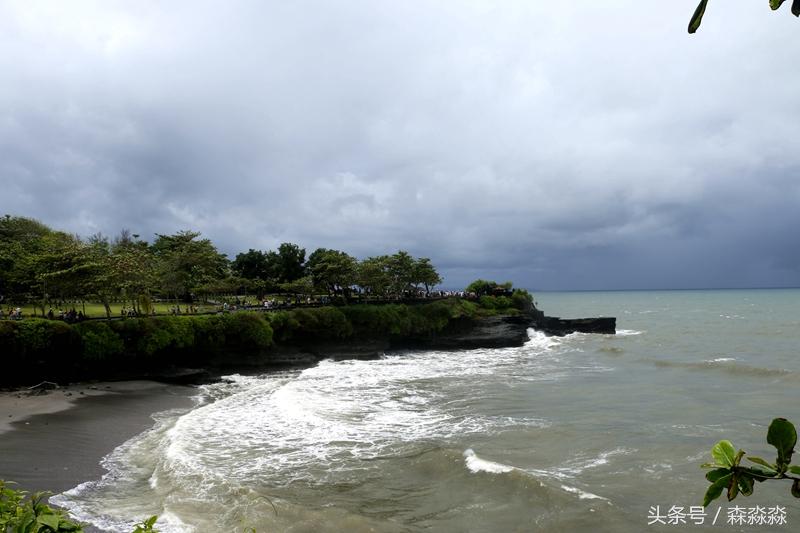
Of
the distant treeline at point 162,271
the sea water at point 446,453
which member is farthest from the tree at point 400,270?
the sea water at point 446,453

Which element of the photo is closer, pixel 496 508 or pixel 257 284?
pixel 496 508

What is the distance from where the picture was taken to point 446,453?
15453 mm

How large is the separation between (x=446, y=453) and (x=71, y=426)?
590 inches

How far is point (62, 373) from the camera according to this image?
92.0 feet

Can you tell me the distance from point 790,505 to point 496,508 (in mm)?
7149

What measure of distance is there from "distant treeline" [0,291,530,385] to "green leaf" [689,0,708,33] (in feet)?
108

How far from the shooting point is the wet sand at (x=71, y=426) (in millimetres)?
14562

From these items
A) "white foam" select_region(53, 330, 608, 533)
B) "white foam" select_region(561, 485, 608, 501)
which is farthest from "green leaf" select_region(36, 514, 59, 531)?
"white foam" select_region(561, 485, 608, 501)

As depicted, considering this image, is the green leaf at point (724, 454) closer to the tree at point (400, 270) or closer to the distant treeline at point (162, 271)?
the distant treeline at point (162, 271)

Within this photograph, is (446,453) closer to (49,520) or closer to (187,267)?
(49,520)

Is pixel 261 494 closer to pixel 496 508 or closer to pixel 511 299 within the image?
pixel 496 508

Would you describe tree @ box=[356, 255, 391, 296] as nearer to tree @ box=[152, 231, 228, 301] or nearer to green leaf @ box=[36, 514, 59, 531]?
tree @ box=[152, 231, 228, 301]

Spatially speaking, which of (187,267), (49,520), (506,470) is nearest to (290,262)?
(187,267)

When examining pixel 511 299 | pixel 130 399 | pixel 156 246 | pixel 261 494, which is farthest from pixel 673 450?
pixel 156 246
